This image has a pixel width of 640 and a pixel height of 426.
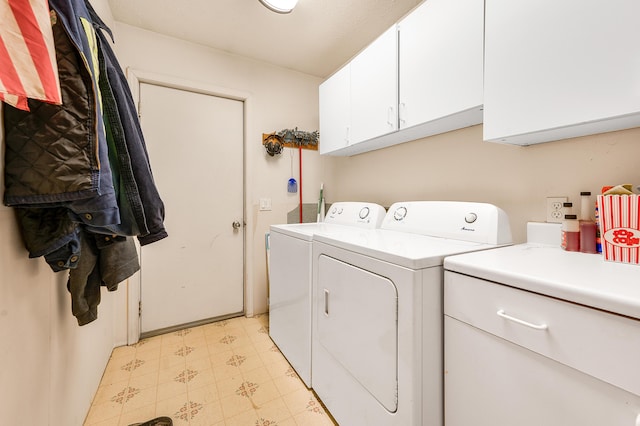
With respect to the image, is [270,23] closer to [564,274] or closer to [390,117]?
[390,117]

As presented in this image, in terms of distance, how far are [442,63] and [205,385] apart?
2.28m

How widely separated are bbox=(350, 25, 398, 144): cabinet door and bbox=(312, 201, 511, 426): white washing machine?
597 mm

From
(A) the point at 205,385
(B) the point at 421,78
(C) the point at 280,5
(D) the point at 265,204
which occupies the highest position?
(C) the point at 280,5

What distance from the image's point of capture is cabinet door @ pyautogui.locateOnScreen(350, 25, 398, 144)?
1609 millimetres

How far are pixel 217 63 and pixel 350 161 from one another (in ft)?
4.97

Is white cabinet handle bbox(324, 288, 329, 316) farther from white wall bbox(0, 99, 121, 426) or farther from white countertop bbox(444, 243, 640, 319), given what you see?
white wall bbox(0, 99, 121, 426)

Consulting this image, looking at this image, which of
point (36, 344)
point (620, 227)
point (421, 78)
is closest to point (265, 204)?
point (421, 78)

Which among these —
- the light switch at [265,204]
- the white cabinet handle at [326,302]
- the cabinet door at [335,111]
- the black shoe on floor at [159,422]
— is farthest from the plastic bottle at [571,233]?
the light switch at [265,204]

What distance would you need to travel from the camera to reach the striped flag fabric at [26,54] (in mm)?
497

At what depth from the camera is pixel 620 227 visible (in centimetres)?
91

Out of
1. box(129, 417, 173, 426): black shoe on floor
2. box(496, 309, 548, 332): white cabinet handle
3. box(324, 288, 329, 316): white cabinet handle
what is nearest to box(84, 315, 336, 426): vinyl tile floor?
box(129, 417, 173, 426): black shoe on floor

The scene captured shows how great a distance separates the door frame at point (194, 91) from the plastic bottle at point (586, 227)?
2.28 metres

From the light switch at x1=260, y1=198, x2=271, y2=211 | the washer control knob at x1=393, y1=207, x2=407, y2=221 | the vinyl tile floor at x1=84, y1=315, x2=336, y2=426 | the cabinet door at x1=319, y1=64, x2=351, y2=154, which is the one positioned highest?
the cabinet door at x1=319, y1=64, x2=351, y2=154

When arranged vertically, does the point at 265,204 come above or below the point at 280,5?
below
